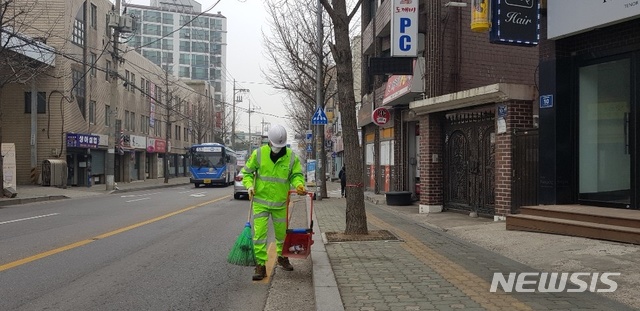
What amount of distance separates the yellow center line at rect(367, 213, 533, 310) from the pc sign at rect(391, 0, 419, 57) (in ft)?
20.4

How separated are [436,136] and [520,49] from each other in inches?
153

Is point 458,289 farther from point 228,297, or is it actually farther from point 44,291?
point 44,291

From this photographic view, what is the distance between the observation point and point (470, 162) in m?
12.4

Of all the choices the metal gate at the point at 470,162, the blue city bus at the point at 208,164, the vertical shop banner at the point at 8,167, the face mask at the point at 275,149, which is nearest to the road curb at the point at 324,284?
the face mask at the point at 275,149

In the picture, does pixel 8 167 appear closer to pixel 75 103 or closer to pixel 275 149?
pixel 75 103

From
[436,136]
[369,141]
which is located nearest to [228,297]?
[436,136]

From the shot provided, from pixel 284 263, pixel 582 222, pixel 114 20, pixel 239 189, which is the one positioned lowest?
pixel 284 263

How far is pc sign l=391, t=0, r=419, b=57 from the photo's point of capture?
13195 mm

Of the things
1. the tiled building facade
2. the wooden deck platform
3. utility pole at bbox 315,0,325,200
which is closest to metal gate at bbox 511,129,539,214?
the wooden deck platform

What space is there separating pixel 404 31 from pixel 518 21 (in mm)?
3988

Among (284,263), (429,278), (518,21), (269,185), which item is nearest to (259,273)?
(284,263)

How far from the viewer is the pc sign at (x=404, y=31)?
1320cm

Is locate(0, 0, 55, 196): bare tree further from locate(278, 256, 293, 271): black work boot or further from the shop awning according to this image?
locate(278, 256, 293, 271): black work boot

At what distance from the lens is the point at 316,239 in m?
8.67
